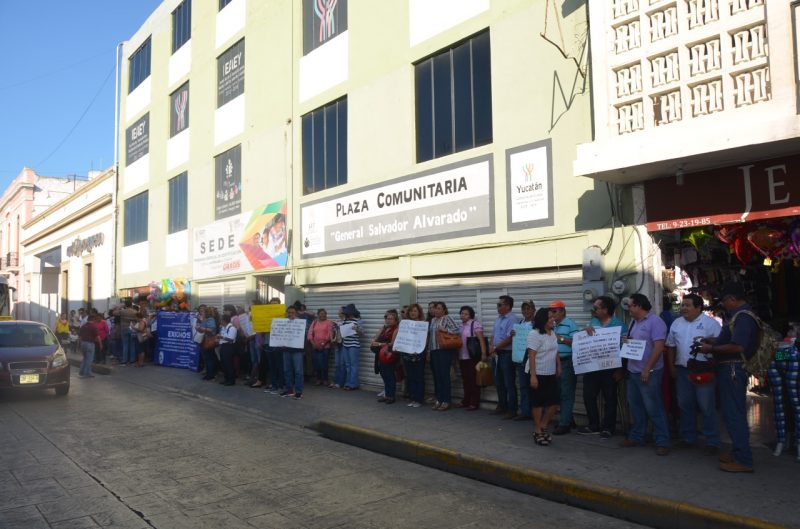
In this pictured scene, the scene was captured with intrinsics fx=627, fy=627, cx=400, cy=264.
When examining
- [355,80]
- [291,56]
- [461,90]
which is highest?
[291,56]

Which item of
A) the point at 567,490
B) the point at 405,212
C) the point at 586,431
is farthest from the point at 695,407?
the point at 405,212

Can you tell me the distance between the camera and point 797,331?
7.16 metres

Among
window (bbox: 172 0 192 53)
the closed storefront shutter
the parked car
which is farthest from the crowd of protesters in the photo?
window (bbox: 172 0 192 53)

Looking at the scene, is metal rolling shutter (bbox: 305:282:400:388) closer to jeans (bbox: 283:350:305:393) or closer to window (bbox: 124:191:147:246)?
jeans (bbox: 283:350:305:393)

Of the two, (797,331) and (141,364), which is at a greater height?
(797,331)

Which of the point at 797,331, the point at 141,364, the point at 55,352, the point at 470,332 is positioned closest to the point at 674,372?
the point at 797,331

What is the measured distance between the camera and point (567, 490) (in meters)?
6.02

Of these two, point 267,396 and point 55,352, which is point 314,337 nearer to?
point 267,396

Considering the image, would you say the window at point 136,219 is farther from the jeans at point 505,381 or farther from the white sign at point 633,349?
the white sign at point 633,349

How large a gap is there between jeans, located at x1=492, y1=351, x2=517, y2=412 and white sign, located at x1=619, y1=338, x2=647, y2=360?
222 cm

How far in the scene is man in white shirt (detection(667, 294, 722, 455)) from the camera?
21.6 feet

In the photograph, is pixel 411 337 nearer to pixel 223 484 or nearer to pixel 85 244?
pixel 223 484

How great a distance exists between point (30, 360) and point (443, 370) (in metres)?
7.88

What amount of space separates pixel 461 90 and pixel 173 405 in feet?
25.9
